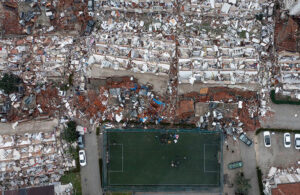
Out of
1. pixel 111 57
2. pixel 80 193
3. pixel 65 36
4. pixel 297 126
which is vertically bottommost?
pixel 80 193

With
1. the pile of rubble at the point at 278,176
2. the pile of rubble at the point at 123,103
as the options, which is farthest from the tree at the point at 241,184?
the pile of rubble at the point at 123,103

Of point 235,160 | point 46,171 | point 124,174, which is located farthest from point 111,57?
point 235,160

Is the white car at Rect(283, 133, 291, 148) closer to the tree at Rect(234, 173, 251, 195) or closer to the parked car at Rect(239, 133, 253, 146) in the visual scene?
the parked car at Rect(239, 133, 253, 146)

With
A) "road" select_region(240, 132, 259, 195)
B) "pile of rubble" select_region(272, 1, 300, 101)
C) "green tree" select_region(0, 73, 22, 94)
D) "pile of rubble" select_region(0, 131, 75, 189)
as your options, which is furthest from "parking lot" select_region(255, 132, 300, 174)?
"green tree" select_region(0, 73, 22, 94)

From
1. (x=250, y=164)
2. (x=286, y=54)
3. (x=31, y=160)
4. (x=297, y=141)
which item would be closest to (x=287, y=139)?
(x=297, y=141)

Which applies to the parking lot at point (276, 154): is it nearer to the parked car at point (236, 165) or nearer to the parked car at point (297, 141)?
the parked car at point (297, 141)

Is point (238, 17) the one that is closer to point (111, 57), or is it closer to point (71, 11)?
point (111, 57)
